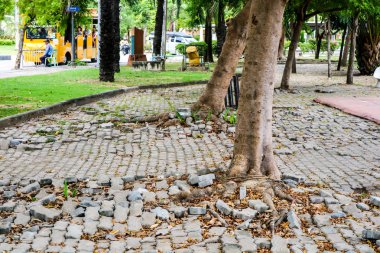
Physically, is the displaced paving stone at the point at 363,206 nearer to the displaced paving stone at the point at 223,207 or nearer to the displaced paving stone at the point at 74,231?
the displaced paving stone at the point at 223,207

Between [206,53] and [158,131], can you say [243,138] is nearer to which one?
[158,131]

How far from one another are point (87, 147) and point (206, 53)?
27068 mm

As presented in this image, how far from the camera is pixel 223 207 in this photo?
5297mm

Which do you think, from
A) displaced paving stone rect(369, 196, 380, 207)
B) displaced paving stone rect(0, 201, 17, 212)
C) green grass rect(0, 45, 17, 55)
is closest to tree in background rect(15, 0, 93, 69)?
green grass rect(0, 45, 17, 55)

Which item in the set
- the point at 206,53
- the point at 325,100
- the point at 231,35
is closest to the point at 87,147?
the point at 231,35

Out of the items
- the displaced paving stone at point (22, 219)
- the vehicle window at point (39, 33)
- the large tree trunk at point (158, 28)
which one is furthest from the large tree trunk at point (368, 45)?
the displaced paving stone at point (22, 219)

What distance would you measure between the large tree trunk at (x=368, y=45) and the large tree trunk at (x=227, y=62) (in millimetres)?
16278

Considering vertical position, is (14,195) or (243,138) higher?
(243,138)

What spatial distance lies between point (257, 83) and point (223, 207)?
1.45 metres

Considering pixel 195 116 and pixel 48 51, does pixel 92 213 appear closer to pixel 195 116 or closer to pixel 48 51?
pixel 195 116

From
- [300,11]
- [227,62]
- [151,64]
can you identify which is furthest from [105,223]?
[151,64]

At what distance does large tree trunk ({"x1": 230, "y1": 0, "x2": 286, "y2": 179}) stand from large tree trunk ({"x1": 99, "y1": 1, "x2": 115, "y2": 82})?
42.5ft

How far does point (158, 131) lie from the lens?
10016 millimetres

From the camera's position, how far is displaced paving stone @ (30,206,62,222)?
5.11 m
